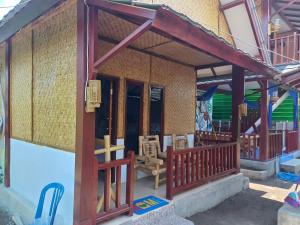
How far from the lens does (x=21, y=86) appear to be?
184 inches

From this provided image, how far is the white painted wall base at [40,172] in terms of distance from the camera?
3205 mm

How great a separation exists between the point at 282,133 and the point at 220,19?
4.99 metres

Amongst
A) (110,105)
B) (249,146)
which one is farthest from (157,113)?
(249,146)

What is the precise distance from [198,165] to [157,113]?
1.72 m

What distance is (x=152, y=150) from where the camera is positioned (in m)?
5.48

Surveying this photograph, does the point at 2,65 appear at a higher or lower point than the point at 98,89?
higher

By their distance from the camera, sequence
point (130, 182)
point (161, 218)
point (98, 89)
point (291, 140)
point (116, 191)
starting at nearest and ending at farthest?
point (98, 89), point (116, 191), point (130, 182), point (161, 218), point (291, 140)

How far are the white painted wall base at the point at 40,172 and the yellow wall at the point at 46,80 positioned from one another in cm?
16

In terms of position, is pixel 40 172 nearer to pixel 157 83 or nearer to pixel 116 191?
pixel 116 191

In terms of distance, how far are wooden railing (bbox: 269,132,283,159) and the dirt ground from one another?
1.76 metres

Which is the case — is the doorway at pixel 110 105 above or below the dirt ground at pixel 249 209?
above

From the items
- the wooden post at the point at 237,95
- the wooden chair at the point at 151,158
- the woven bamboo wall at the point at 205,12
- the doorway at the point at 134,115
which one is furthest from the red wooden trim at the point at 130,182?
the wooden post at the point at 237,95

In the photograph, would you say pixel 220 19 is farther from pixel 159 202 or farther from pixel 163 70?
pixel 159 202

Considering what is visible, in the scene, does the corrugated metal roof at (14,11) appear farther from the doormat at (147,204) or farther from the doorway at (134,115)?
the doormat at (147,204)
